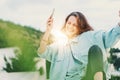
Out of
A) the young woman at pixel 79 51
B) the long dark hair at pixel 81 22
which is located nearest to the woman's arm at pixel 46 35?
the young woman at pixel 79 51

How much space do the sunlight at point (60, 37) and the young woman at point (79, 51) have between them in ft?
0.07

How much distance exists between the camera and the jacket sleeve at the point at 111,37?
4.34m

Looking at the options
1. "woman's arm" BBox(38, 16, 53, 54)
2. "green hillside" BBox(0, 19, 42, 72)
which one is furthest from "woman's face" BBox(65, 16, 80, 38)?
"green hillside" BBox(0, 19, 42, 72)

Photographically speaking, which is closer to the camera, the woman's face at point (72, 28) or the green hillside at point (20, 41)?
the green hillside at point (20, 41)

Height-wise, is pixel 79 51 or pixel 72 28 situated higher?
pixel 72 28

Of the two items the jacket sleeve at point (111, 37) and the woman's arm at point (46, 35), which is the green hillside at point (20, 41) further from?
the jacket sleeve at point (111, 37)

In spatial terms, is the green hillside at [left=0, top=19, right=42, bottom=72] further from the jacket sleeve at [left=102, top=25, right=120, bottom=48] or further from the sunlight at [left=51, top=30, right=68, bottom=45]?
the jacket sleeve at [left=102, top=25, right=120, bottom=48]

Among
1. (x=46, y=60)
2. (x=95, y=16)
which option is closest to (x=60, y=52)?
(x=46, y=60)

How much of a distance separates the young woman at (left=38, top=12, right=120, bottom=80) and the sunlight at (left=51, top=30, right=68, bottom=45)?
0.9 inches

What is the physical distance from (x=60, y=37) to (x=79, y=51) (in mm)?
185

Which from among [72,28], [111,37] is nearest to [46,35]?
[72,28]

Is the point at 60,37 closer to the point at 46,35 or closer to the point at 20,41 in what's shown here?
the point at 46,35

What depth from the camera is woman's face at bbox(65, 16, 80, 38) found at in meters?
4.32

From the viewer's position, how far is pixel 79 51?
4324 millimetres
